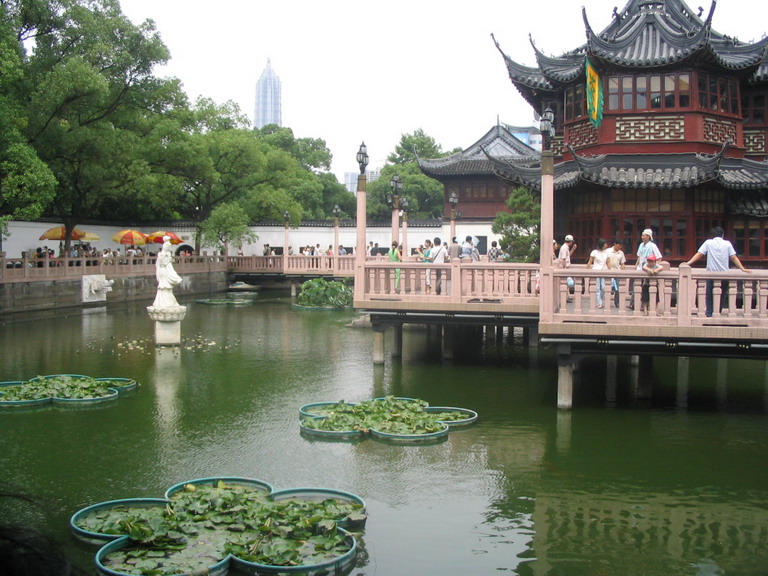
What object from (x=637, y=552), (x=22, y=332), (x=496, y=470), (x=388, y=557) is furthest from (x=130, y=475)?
(x=22, y=332)

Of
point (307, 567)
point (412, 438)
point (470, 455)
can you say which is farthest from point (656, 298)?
point (307, 567)

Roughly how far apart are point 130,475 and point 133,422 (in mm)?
2532

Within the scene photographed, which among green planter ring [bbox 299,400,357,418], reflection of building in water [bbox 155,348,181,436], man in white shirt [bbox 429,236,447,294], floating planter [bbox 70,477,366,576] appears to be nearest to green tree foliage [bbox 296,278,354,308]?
man in white shirt [bbox 429,236,447,294]

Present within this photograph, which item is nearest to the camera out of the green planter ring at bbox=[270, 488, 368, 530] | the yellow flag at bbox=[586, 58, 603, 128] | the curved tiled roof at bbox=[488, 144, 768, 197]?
the green planter ring at bbox=[270, 488, 368, 530]

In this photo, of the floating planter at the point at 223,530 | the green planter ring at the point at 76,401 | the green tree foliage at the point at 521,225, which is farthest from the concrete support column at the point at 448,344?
the floating planter at the point at 223,530

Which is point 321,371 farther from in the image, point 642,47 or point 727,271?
point 642,47

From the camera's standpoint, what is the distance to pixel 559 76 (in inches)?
765

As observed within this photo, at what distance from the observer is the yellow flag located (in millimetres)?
17562

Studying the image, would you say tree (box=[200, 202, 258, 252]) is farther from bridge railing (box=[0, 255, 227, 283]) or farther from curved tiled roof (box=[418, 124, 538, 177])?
curved tiled roof (box=[418, 124, 538, 177])

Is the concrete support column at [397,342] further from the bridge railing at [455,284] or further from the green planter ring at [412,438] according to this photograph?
the green planter ring at [412,438]

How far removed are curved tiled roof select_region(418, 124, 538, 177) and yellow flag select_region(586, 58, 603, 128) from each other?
2052cm

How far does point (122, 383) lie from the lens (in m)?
13.6

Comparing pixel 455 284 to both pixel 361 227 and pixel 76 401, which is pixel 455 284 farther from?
pixel 76 401

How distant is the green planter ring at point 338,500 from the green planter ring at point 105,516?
3.93ft
